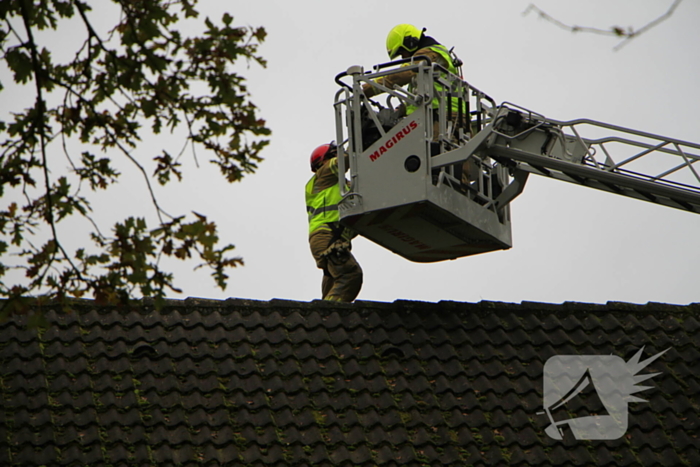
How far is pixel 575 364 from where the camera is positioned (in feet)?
34.4

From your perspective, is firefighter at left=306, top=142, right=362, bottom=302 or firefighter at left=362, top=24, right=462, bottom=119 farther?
firefighter at left=306, top=142, right=362, bottom=302

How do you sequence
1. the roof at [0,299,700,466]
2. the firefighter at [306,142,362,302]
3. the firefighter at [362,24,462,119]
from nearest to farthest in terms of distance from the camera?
the roof at [0,299,700,466] → the firefighter at [362,24,462,119] → the firefighter at [306,142,362,302]

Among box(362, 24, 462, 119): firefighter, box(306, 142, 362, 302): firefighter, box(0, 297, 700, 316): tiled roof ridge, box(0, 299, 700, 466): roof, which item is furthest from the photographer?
box(306, 142, 362, 302): firefighter

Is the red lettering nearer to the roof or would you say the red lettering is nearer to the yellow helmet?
the yellow helmet

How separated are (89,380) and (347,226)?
132 inches

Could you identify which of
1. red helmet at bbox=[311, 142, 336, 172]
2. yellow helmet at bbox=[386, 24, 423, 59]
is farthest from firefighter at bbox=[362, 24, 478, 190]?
red helmet at bbox=[311, 142, 336, 172]

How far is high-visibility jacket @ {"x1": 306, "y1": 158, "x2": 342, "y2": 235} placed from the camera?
40.1 ft

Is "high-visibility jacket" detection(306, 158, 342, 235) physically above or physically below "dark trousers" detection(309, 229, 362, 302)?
above

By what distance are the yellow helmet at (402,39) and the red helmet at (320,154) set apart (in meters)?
1.30

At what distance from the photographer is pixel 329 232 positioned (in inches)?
484

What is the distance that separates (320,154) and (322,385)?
3.57 metres

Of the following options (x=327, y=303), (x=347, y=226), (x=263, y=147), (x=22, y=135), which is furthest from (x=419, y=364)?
(x=22, y=135)

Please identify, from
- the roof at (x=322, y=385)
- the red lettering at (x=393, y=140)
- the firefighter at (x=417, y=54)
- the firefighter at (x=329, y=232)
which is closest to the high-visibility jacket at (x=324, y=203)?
the firefighter at (x=329, y=232)

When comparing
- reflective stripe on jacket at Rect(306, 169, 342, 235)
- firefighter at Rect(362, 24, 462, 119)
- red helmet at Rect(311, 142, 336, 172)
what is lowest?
reflective stripe on jacket at Rect(306, 169, 342, 235)
